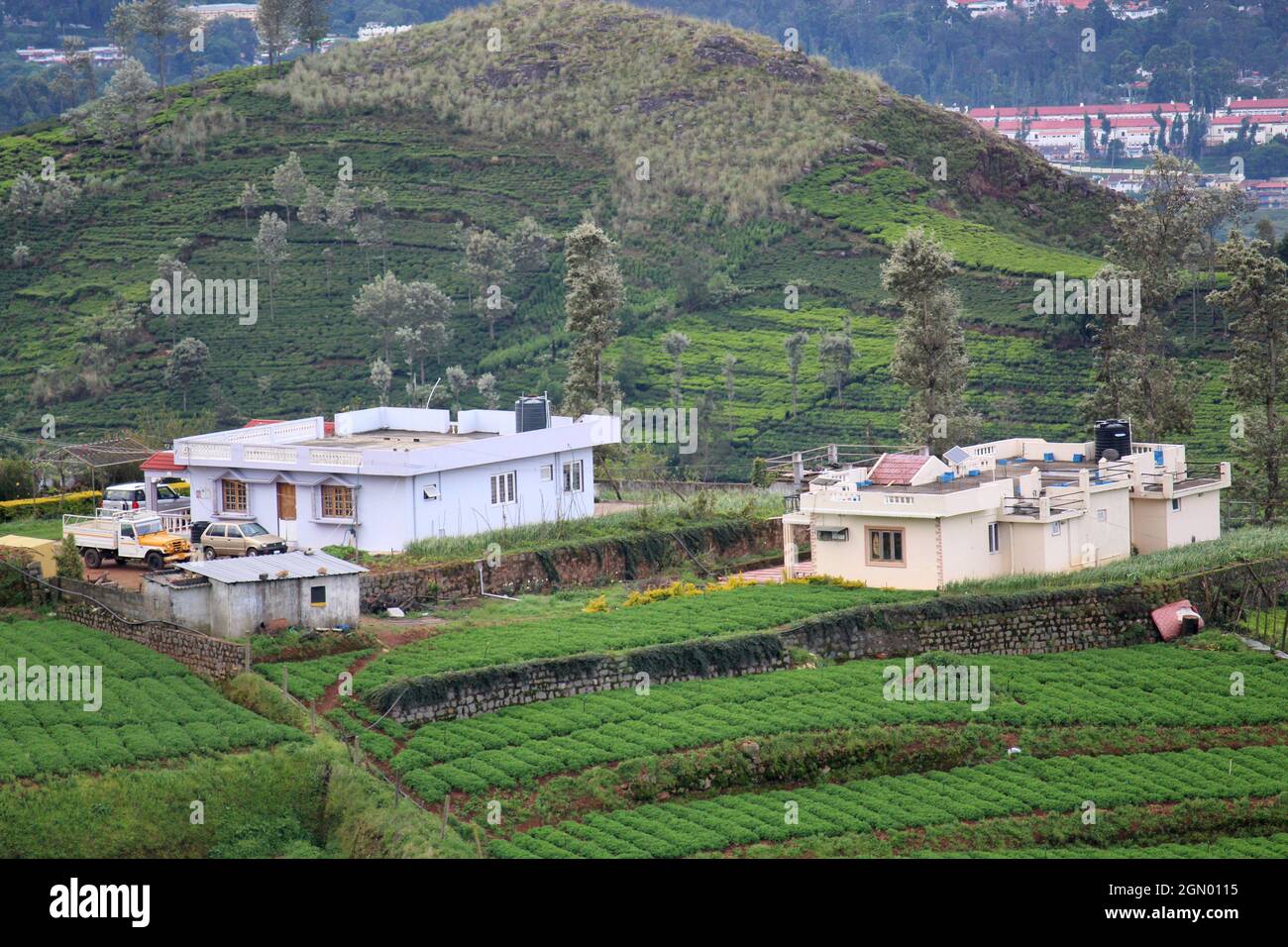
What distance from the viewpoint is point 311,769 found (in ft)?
115

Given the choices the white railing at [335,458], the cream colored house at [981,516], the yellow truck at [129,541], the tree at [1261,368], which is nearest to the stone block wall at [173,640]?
the yellow truck at [129,541]

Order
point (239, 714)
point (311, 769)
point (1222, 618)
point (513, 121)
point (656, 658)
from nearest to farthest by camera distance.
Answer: point (311, 769) → point (239, 714) → point (656, 658) → point (1222, 618) → point (513, 121)

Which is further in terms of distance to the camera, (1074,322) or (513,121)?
(513,121)

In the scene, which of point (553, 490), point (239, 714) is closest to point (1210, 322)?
point (553, 490)

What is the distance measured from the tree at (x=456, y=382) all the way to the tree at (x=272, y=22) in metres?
41.0

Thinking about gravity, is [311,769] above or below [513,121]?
below

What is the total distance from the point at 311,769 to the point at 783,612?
13.9 metres

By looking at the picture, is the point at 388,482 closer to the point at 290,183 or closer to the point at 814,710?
the point at 814,710

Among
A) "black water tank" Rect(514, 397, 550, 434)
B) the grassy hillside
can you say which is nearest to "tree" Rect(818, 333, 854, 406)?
the grassy hillside

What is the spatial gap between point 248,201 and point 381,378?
19737 mm

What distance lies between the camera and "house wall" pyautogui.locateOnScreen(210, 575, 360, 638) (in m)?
41.1

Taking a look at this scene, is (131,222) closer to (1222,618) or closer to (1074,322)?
(1074,322)

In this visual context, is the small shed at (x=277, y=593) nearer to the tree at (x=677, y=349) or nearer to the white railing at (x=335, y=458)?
the white railing at (x=335, y=458)

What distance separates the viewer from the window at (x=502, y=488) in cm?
5244
